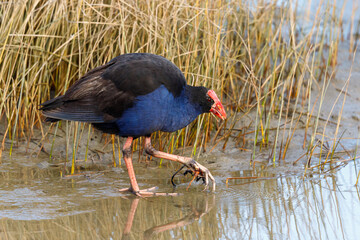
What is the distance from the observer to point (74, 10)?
5.23 metres

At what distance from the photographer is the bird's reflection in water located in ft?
11.3

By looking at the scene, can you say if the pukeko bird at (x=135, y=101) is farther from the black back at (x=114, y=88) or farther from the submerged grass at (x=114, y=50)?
the submerged grass at (x=114, y=50)

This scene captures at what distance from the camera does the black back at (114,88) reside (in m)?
4.15

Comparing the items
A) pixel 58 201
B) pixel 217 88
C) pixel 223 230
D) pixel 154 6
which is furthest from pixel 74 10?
pixel 223 230

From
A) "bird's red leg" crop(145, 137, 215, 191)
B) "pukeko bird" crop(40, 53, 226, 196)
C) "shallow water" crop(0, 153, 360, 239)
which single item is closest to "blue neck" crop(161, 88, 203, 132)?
"pukeko bird" crop(40, 53, 226, 196)

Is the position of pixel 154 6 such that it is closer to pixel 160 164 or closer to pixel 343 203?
pixel 160 164

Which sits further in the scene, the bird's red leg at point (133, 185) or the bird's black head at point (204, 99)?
the bird's black head at point (204, 99)

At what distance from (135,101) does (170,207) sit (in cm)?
79

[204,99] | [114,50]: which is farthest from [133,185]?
[114,50]

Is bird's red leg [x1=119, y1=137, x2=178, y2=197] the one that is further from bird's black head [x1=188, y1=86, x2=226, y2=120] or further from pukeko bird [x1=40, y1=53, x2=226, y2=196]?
Answer: bird's black head [x1=188, y1=86, x2=226, y2=120]

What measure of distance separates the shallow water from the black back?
1.85 ft

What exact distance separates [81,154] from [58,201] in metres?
1.27

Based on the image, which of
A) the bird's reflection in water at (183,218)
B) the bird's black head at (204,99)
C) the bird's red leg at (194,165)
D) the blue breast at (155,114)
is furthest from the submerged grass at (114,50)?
the bird's reflection in water at (183,218)

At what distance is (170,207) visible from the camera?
3.94 metres
